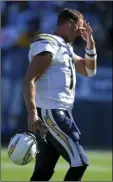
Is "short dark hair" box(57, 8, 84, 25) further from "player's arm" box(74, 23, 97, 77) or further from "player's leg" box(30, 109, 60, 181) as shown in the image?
"player's leg" box(30, 109, 60, 181)

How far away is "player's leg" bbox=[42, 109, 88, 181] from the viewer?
5332 millimetres

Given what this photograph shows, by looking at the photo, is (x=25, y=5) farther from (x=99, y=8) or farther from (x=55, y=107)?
(x=55, y=107)

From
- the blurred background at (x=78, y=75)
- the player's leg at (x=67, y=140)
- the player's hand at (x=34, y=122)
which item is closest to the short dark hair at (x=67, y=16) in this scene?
the player's leg at (x=67, y=140)

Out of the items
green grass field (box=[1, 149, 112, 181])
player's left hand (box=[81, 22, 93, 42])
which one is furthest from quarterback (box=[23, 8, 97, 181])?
green grass field (box=[1, 149, 112, 181])

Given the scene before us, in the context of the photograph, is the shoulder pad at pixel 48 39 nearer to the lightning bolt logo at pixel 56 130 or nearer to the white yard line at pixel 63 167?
the lightning bolt logo at pixel 56 130

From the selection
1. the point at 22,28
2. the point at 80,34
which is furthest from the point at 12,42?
the point at 80,34

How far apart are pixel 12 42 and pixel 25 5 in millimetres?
1025

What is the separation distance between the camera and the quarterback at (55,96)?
210 inches

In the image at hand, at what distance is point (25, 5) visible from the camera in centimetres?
1477

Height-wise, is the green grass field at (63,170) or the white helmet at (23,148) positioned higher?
the white helmet at (23,148)

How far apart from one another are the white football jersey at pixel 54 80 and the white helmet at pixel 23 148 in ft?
1.06

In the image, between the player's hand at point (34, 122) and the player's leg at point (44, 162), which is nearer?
the player's hand at point (34, 122)

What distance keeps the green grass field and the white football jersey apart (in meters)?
3.24

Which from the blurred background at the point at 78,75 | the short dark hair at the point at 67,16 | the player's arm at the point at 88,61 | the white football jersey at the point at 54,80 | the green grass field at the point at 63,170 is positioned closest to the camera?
the white football jersey at the point at 54,80
